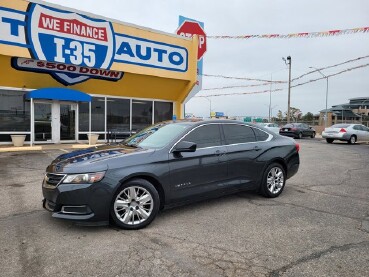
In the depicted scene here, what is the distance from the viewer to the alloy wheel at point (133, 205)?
4.43 m

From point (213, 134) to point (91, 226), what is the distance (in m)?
2.53

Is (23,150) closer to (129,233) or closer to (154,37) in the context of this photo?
(154,37)

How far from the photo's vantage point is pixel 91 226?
4500 mm

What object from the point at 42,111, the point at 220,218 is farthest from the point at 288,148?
the point at 42,111

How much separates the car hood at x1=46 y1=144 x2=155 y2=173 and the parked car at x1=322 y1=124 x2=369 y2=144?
21.1 m

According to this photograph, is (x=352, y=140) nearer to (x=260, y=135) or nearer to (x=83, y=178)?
(x=260, y=135)

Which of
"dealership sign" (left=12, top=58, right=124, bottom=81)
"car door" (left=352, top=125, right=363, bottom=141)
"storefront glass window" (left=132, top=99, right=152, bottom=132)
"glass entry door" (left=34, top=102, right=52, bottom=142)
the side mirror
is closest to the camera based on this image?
the side mirror

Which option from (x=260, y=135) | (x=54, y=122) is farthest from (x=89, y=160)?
(x=54, y=122)

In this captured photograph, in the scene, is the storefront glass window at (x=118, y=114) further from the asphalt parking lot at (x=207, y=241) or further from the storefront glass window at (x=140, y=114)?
the asphalt parking lot at (x=207, y=241)

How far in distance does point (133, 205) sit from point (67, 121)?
13005 millimetres

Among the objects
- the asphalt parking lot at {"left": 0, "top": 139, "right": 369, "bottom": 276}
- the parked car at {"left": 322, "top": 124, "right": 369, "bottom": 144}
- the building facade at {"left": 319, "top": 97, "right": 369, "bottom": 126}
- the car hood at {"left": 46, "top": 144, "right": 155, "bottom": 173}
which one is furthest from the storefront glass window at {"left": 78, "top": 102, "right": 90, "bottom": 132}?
the building facade at {"left": 319, "top": 97, "right": 369, "bottom": 126}

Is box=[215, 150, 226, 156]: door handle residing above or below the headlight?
above

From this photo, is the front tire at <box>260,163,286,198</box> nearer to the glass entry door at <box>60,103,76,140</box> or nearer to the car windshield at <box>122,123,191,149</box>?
the car windshield at <box>122,123,191,149</box>

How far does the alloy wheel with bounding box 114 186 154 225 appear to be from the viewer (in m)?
4.43
